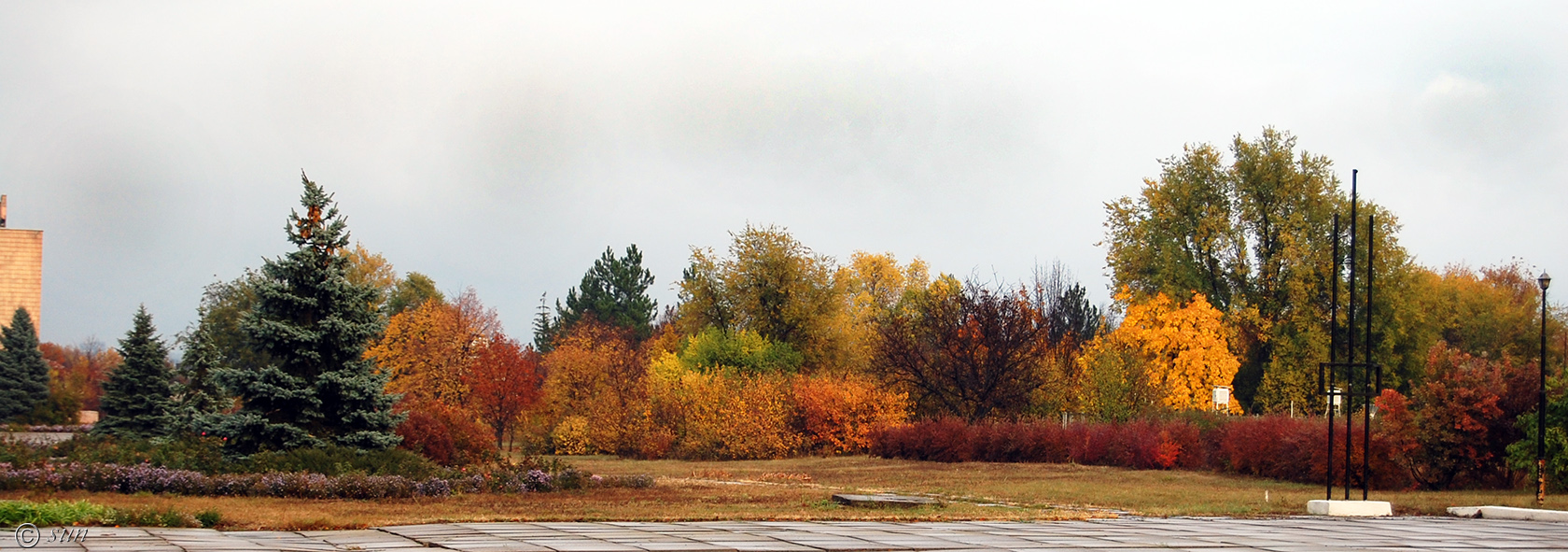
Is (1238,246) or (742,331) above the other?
(1238,246)

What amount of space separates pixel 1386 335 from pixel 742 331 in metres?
24.4

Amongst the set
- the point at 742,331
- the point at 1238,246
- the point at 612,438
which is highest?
the point at 1238,246

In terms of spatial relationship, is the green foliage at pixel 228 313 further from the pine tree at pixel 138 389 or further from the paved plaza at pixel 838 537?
the paved plaza at pixel 838 537

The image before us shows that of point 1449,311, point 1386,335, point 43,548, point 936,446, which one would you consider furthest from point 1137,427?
point 1449,311

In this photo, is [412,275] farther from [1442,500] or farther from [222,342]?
[1442,500]

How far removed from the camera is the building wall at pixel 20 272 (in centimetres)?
6303

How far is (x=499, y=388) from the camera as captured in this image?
45.8 metres

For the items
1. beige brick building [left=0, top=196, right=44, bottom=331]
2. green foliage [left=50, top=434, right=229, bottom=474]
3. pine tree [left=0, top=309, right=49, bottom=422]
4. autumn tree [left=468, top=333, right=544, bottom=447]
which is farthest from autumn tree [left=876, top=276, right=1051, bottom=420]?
beige brick building [left=0, top=196, right=44, bottom=331]

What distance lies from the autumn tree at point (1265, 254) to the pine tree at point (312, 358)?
3353cm

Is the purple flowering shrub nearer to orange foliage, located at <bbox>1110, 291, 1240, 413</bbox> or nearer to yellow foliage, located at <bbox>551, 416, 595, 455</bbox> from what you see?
yellow foliage, located at <bbox>551, 416, 595, 455</bbox>

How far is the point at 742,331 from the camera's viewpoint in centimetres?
4731

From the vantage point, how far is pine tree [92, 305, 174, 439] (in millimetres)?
35969

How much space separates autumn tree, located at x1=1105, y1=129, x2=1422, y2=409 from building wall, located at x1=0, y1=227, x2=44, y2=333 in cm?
5360

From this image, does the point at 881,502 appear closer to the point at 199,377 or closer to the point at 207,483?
the point at 207,483
